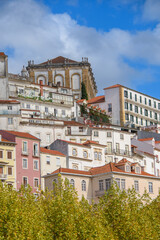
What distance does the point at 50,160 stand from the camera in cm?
9250

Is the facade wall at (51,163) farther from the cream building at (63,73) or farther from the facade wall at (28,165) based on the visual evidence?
the cream building at (63,73)

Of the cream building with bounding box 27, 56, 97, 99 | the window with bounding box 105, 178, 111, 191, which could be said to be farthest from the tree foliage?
the cream building with bounding box 27, 56, 97, 99

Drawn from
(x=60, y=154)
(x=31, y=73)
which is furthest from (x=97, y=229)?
(x=31, y=73)

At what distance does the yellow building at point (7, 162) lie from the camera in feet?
276

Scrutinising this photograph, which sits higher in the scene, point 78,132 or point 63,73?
point 63,73

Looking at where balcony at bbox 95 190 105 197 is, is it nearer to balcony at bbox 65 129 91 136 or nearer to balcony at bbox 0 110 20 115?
balcony at bbox 65 129 91 136

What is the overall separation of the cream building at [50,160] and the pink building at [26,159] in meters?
1.25

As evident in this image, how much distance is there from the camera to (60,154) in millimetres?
94812

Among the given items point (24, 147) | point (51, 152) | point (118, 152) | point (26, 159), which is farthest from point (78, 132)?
point (26, 159)

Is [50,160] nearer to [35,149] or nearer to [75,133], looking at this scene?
[35,149]

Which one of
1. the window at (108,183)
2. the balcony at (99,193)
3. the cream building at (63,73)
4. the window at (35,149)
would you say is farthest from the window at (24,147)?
the cream building at (63,73)

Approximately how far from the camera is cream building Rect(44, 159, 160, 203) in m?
81.8

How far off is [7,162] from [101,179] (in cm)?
1419

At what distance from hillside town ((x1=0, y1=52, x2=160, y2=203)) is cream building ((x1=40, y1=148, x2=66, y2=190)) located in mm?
142
